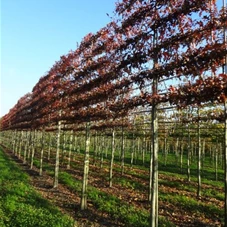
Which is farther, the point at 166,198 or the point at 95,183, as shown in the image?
the point at 95,183

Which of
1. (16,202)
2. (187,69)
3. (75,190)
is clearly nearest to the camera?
(187,69)

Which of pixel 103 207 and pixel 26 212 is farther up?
pixel 26 212

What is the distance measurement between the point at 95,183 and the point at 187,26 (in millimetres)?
12512

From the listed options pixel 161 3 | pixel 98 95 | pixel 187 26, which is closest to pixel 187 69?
pixel 187 26

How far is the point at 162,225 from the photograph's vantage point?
9.09 metres

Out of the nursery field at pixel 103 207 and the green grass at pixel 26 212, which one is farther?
the nursery field at pixel 103 207

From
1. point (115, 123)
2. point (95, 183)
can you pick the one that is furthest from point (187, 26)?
point (95, 183)

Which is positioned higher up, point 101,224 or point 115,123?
point 115,123

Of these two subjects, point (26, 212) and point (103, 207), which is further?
point (103, 207)

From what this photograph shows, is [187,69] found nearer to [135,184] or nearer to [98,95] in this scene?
[98,95]

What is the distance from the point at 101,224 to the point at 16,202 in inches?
137

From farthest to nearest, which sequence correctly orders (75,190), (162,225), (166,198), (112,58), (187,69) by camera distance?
(75,190) → (166,198) → (112,58) → (162,225) → (187,69)

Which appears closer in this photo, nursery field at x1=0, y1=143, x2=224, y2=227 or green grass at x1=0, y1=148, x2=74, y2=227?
green grass at x1=0, y1=148, x2=74, y2=227

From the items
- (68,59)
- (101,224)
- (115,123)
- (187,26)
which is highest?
(68,59)
